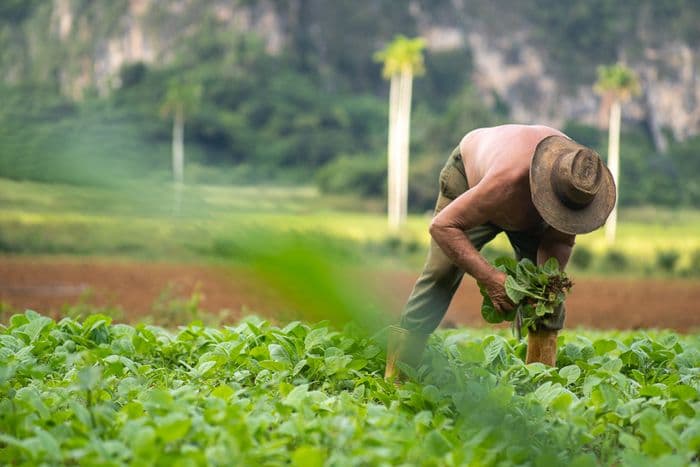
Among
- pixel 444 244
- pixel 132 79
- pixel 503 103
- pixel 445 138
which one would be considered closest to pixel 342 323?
pixel 444 244

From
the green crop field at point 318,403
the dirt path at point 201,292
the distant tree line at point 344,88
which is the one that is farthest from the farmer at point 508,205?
the distant tree line at point 344,88

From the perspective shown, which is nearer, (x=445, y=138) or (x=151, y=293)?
(x=151, y=293)

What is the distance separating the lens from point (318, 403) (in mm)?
2938

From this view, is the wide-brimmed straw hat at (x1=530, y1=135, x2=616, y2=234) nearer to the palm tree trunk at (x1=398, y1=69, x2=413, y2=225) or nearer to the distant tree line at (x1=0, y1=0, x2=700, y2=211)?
the distant tree line at (x1=0, y1=0, x2=700, y2=211)

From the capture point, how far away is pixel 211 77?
59.5 meters

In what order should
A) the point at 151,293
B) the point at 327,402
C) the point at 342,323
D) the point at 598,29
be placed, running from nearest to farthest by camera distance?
the point at 342,323, the point at 327,402, the point at 151,293, the point at 598,29

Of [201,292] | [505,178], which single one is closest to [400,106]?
[201,292]

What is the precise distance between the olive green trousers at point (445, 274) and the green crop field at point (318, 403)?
191 millimetres

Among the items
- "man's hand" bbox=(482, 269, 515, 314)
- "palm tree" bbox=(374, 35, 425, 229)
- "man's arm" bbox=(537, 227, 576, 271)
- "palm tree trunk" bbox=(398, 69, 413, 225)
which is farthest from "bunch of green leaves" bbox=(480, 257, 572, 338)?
"palm tree trunk" bbox=(398, 69, 413, 225)

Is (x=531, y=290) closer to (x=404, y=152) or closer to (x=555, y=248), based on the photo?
(x=555, y=248)

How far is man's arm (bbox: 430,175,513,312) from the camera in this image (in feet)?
11.1

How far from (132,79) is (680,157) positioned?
114ft

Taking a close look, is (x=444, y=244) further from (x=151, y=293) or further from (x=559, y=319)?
(x=151, y=293)

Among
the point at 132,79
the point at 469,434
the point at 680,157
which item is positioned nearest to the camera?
the point at 469,434
